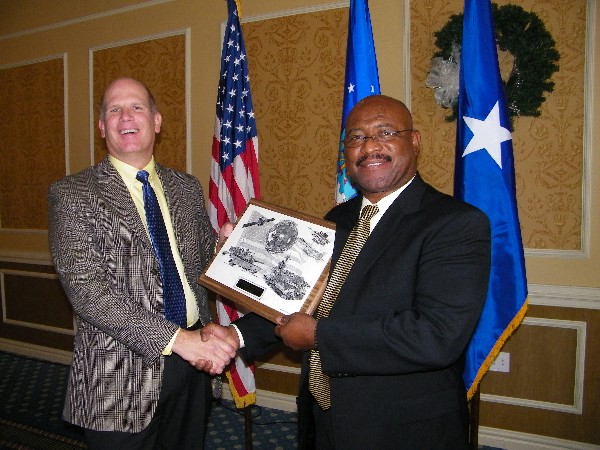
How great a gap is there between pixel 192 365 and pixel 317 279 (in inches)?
25.5

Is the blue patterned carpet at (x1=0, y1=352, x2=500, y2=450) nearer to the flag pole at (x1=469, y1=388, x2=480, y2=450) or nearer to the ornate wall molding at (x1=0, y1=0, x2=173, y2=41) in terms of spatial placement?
the flag pole at (x1=469, y1=388, x2=480, y2=450)

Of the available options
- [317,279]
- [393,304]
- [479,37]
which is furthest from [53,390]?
[479,37]

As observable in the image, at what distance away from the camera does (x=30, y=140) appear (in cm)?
488

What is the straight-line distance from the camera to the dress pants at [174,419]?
5.89 ft

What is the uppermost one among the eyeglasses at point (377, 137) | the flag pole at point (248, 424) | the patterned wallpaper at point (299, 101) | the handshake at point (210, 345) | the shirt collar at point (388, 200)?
the patterned wallpaper at point (299, 101)

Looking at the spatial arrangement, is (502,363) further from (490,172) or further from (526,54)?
(526,54)

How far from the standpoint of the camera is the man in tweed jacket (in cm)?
175

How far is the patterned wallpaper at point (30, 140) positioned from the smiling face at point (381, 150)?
3.89m

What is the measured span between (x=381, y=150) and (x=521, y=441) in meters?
2.46

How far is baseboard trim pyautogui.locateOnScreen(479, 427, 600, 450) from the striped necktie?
231 cm

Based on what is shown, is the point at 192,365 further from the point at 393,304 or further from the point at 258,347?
the point at 393,304

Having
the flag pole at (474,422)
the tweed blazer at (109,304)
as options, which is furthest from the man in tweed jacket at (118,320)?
the flag pole at (474,422)

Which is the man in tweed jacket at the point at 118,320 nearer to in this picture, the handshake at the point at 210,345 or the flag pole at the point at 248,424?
the handshake at the point at 210,345

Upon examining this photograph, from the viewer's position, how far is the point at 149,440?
6.11ft
